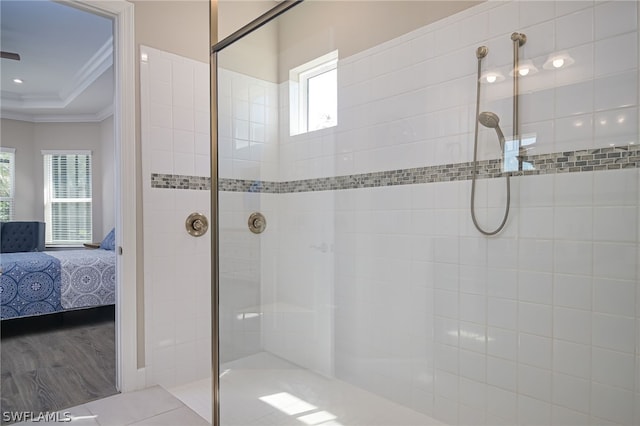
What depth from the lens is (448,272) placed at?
176 cm

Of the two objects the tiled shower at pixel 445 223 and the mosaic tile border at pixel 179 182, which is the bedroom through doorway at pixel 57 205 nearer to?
the mosaic tile border at pixel 179 182

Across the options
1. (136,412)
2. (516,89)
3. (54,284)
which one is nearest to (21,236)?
(54,284)

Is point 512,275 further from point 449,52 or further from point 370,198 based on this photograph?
point 449,52

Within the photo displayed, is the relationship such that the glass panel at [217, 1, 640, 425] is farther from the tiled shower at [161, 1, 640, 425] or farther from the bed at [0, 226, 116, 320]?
the bed at [0, 226, 116, 320]

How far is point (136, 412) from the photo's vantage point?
2.02 m

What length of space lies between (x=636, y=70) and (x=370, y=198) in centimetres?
113

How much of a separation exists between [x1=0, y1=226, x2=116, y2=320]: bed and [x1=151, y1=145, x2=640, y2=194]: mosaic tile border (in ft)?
5.85

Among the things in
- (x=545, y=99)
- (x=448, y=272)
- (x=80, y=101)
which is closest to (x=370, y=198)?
(x=448, y=272)

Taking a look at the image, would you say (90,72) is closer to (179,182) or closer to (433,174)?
(179,182)

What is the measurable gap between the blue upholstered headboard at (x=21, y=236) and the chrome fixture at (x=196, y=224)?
442 cm

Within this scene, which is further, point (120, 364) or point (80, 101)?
point (80, 101)

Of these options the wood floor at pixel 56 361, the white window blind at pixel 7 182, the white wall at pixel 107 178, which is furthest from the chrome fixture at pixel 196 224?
the white window blind at pixel 7 182

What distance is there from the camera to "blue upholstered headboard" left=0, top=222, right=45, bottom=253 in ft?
17.7

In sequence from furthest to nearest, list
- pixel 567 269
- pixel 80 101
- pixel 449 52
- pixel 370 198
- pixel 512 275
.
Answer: pixel 80 101 < pixel 370 198 < pixel 449 52 < pixel 512 275 < pixel 567 269
